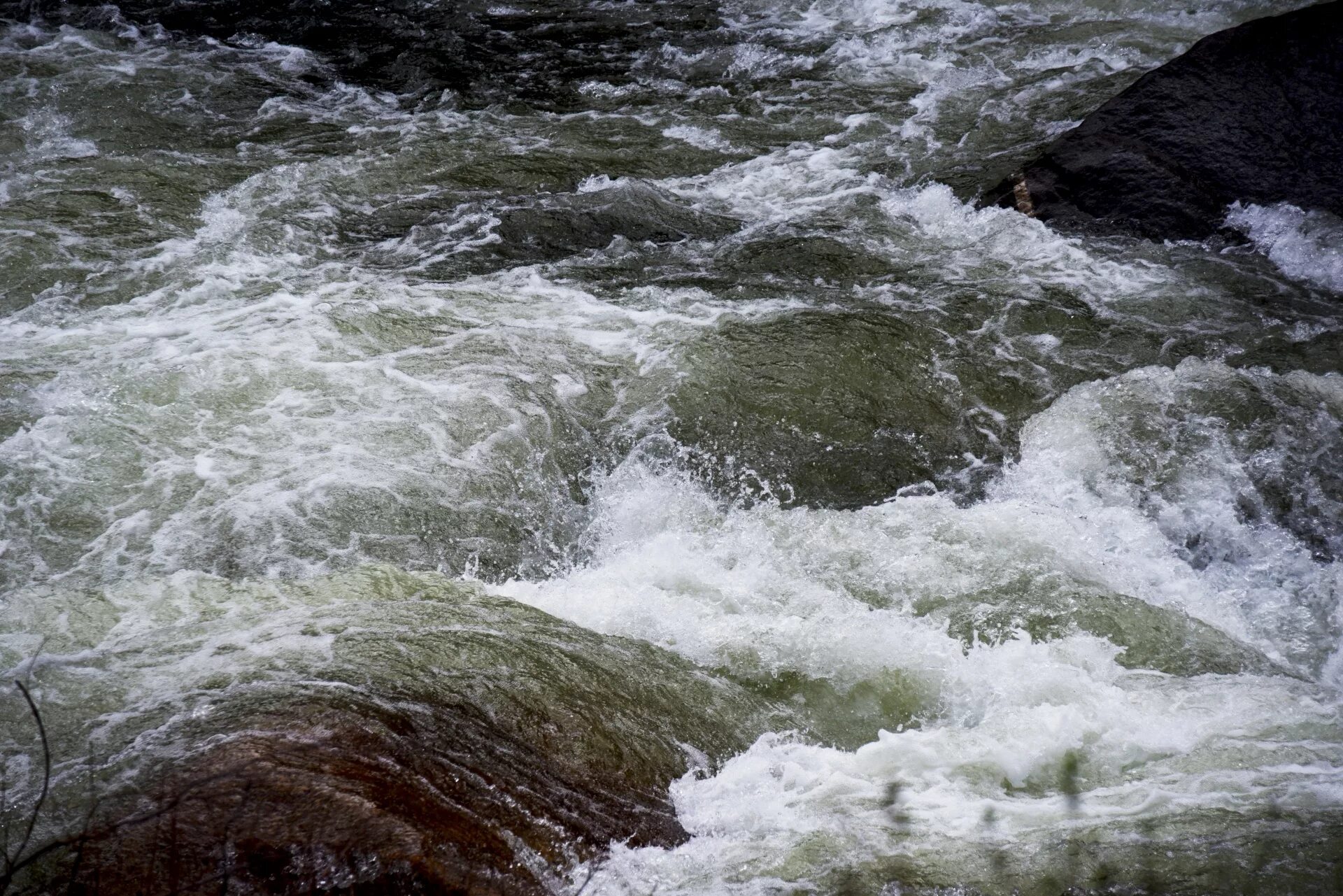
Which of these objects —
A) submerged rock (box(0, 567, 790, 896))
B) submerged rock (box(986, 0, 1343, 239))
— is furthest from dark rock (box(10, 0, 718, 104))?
submerged rock (box(0, 567, 790, 896))

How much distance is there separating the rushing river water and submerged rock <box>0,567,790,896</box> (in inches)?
1.3

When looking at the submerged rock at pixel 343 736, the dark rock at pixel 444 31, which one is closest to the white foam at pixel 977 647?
the submerged rock at pixel 343 736

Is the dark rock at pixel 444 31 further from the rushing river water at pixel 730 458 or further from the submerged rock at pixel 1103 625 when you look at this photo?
the submerged rock at pixel 1103 625

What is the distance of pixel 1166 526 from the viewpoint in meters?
4.21

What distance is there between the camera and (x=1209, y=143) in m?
6.30

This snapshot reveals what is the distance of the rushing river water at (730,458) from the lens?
2.76 m

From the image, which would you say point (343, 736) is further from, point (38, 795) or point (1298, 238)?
point (1298, 238)

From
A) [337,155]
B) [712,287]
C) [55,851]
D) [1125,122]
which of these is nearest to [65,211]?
[337,155]

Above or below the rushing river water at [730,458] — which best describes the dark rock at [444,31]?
above

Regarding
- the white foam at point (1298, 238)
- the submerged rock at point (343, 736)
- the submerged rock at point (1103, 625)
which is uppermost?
the white foam at point (1298, 238)

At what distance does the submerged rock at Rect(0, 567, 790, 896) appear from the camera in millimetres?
2217

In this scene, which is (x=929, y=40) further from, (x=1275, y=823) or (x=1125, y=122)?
(x=1275, y=823)

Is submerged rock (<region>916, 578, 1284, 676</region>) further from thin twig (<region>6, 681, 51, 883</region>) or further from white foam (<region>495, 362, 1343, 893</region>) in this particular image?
thin twig (<region>6, 681, 51, 883</region>)

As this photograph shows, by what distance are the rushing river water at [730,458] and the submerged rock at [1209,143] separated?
0.75 feet
